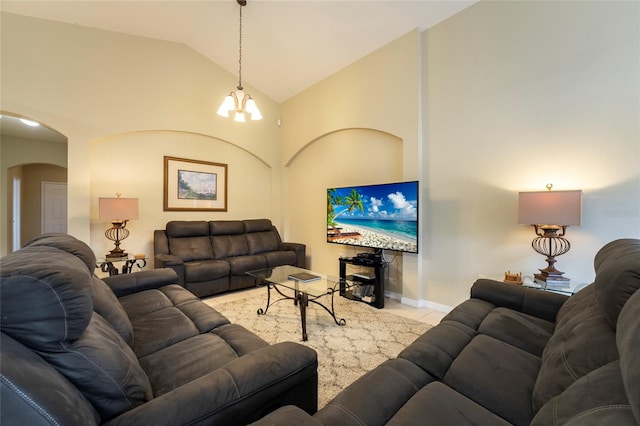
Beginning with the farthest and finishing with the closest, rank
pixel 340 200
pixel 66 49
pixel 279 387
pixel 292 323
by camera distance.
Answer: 1. pixel 340 200
2. pixel 66 49
3. pixel 292 323
4. pixel 279 387

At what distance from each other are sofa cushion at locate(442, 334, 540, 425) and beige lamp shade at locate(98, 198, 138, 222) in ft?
12.6

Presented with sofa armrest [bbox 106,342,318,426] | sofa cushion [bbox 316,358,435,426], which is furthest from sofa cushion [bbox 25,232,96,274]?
sofa cushion [bbox 316,358,435,426]

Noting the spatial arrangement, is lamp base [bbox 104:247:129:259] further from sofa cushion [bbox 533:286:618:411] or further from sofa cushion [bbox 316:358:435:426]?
sofa cushion [bbox 533:286:618:411]

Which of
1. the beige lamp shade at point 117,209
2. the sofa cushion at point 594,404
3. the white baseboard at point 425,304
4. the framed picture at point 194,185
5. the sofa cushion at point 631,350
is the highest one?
the framed picture at point 194,185

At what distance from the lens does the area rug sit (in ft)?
6.56

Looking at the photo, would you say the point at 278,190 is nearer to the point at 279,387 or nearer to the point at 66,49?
the point at 66,49

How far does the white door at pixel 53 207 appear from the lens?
612cm

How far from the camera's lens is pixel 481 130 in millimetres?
2855

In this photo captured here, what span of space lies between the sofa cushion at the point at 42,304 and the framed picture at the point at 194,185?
380cm

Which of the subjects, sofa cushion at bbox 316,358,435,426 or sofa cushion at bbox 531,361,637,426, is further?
sofa cushion at bbox 316,358,435,426

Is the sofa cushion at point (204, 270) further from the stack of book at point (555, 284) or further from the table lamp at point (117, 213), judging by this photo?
the stack of book at point (555, 284)

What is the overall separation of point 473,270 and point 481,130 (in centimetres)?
153

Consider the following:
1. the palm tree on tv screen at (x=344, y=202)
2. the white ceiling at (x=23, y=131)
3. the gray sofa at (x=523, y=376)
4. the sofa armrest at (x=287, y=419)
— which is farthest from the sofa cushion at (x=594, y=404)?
the white ceiling at (x=23, y=131)

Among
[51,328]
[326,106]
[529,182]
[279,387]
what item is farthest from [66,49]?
[529,182]
